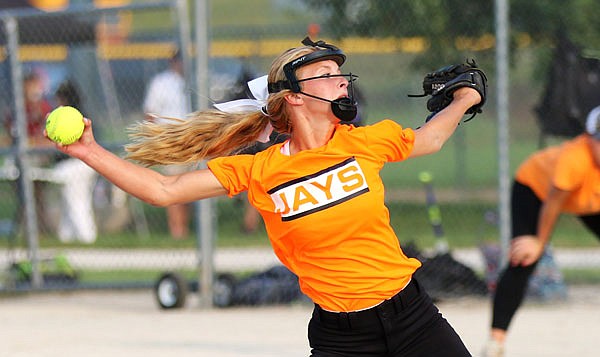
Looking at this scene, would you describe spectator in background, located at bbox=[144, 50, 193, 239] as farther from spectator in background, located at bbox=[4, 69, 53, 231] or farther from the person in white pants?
the person in white pants

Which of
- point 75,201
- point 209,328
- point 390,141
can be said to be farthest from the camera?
point 75,201

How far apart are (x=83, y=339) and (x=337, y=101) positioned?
15.4 ft

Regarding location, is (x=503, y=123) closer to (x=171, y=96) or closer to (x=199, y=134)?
(x=171, y=96)

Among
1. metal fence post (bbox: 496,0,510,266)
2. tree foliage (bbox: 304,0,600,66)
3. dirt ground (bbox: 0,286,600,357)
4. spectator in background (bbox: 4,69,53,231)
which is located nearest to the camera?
dirt ground (bbox: 0,286,600,357)

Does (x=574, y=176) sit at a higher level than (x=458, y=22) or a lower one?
lower

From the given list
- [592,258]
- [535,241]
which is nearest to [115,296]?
[592,258]

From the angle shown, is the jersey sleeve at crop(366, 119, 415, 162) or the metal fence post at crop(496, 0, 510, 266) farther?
the metal fence post at crop(496, 0, 510, 266)

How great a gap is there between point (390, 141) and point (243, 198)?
6.72m

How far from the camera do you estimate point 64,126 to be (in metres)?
4.16

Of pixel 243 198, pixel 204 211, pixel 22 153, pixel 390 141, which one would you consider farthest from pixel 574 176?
pixel 22 153

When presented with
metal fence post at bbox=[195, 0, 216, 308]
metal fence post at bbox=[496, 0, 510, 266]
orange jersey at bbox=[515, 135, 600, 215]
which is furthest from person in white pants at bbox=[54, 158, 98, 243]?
orange jersey at bbox=[515, 135, 600, 215]

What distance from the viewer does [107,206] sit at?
14742 millimetres

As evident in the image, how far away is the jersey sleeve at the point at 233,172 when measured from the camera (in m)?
4.53

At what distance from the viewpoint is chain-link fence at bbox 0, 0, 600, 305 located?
10.2 meters
